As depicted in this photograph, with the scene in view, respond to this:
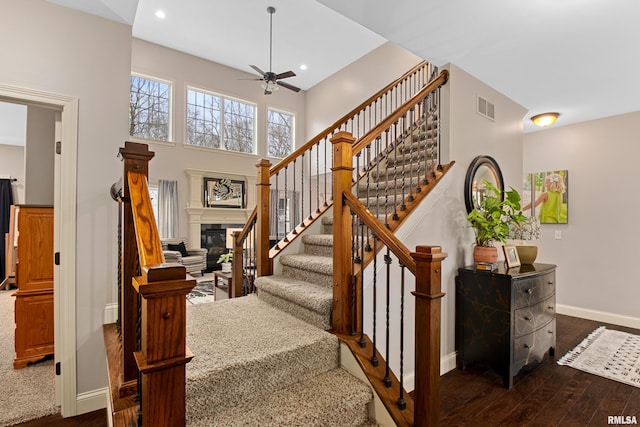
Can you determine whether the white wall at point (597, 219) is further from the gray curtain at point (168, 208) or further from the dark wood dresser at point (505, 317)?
the gray curtain at point (168, 208)

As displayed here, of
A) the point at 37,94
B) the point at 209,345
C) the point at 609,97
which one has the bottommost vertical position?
the point at 209,345

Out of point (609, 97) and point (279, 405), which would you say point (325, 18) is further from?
point (279, 405)

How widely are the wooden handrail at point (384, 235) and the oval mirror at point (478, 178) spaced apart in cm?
157

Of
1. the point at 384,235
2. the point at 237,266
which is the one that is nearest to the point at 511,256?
the point at 384,235

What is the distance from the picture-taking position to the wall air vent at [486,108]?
3.32m

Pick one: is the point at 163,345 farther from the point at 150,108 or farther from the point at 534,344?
the point at 150,108

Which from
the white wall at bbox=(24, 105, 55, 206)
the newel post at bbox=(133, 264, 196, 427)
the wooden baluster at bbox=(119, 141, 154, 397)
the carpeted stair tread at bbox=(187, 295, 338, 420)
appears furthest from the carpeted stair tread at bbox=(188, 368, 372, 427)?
the white wall at bbox=(24, 105, 55, 206)

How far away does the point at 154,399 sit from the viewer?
3.14ft

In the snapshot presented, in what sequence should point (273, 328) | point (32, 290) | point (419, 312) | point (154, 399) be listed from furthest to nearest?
point (32, 290), point (273, 328), point (419, 312), point (154, 399)

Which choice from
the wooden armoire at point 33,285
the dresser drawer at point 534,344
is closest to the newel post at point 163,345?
the dresser drawer at point 534,344

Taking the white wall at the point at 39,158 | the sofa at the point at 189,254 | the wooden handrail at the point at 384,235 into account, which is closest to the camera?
the wooden handrail at the point at 384,235

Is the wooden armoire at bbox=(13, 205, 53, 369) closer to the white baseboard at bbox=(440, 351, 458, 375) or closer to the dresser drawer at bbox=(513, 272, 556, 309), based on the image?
the white baseboard at bbox=(440, 351, 458, 375)

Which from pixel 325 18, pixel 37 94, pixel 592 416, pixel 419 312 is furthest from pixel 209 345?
pixel 325 18

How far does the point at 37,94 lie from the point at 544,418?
13.5 feet
